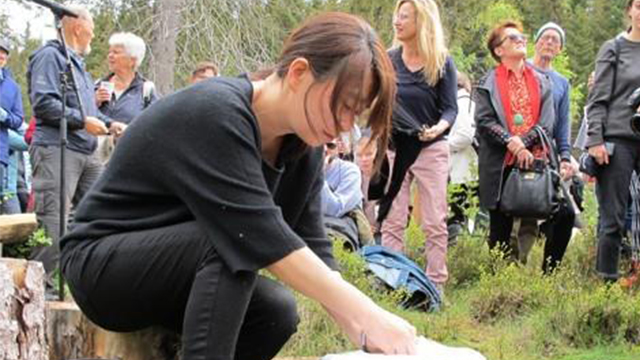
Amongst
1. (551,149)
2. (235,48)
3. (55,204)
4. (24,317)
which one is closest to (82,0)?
(235,48)

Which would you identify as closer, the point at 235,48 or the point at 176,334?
the point at 176,334

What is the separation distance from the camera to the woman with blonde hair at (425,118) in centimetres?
503

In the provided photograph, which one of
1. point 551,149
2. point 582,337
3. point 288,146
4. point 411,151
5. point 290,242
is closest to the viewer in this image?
point 290,242

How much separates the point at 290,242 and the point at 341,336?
1.71 m

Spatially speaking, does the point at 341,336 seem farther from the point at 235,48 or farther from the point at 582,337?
the point at 235,48

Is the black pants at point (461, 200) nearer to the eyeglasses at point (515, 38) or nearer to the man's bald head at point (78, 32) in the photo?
the eyeglasses at point (515, 38)

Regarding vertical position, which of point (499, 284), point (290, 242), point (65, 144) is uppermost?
point (290, 242)

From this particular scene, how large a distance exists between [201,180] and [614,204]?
3.39 m

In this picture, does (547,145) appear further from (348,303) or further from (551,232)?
(348,303)

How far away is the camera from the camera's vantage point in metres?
4.77

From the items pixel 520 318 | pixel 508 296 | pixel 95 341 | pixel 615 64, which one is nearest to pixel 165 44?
pixel 615 64

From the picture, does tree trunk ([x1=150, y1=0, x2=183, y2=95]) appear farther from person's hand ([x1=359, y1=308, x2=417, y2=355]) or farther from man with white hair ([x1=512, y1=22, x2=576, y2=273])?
person's hand ([x1=359, y1=308, x2=417, y2=355])

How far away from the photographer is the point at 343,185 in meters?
5.76

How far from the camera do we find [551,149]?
5383 mm
